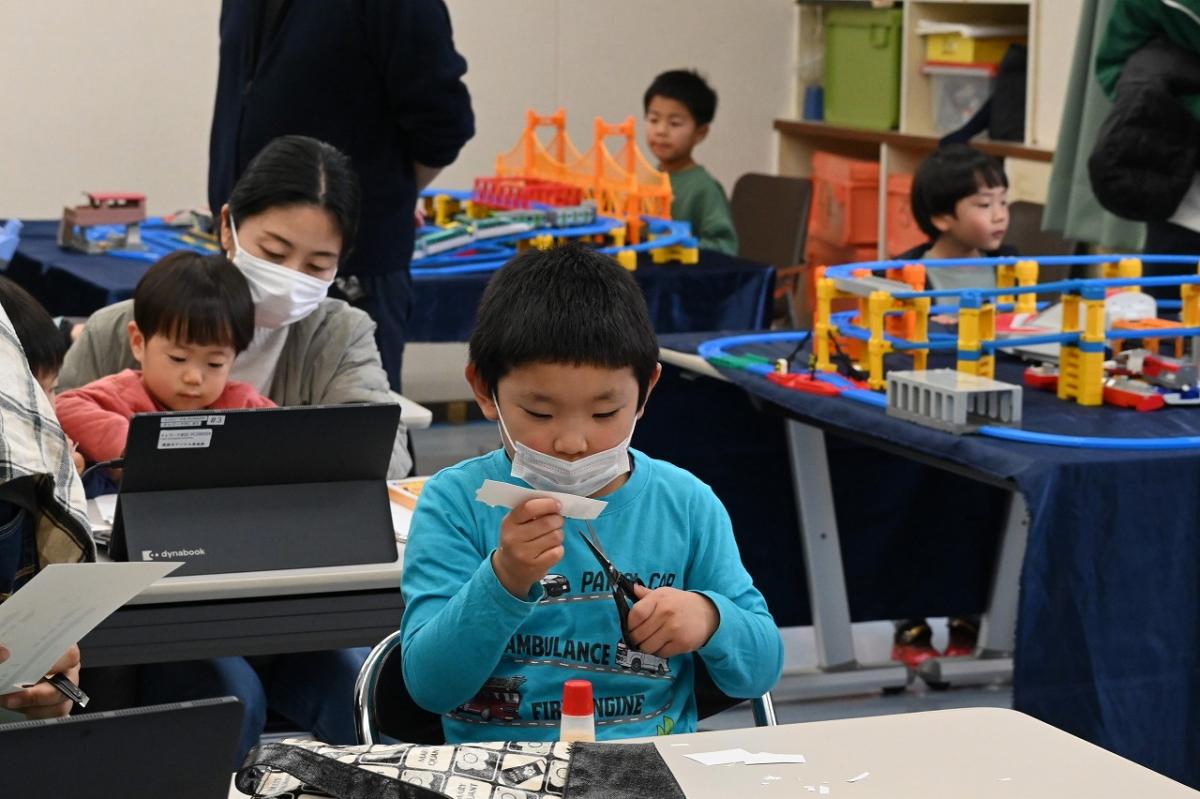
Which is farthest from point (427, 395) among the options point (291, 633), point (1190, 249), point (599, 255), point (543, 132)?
point (599, 255)

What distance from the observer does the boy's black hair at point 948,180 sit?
3736mm

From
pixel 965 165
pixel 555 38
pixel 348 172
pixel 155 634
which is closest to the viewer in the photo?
pixel 155 634

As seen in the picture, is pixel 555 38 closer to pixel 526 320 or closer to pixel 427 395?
pixel 427 395

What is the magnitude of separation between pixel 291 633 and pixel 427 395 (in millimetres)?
3985

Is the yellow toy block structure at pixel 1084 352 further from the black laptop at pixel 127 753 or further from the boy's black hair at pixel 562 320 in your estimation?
the black laptop at pixel 127 753

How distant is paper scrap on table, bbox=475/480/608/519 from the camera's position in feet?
4.26

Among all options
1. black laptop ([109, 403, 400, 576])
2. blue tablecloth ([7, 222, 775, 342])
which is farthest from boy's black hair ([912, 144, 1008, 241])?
black laptop ([109, 403, 400, 576])

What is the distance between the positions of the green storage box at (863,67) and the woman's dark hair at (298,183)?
3.98 m

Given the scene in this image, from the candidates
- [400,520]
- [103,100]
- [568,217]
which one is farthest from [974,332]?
[103,100]

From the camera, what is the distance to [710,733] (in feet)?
4.40

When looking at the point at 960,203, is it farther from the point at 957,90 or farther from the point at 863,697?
the point at 957,90

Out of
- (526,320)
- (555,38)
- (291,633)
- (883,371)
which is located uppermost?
(555,38)

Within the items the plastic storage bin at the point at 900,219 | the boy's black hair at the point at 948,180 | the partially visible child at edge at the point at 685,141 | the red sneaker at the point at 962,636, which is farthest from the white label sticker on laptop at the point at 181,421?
the plastic storage bin at the point at 900,219

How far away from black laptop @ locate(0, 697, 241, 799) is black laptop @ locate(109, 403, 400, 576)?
2.82 ft
